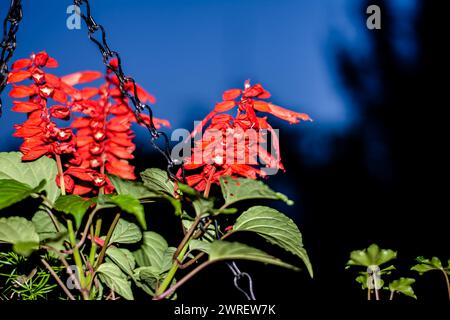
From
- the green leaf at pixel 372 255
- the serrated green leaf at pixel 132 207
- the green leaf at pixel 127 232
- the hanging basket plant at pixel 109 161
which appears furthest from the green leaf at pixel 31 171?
the green leaf at pixel 372 255

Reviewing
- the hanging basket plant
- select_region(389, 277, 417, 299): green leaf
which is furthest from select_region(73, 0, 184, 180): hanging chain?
select_region(389, 277, 417, 299): green leaf

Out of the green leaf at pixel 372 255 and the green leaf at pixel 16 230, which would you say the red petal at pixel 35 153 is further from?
the green leaf at pixel 372 255

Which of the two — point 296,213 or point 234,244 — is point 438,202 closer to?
point 296,213

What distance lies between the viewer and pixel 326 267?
105 inches

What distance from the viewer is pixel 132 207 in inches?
15.1

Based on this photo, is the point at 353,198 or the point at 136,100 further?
the point at 353,198

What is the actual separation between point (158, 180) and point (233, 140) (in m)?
0.12

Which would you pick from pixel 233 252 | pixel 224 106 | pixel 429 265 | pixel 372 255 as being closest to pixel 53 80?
pixel 224 106

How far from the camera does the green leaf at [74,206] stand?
1.35 feet

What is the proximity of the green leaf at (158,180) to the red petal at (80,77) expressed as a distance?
15 cm

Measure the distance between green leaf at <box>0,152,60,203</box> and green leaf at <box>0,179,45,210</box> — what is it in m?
0.14

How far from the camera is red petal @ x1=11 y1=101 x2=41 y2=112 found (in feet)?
1.79
